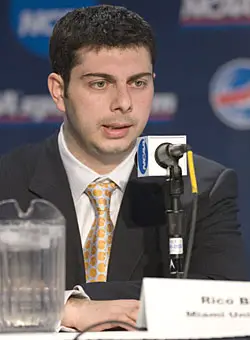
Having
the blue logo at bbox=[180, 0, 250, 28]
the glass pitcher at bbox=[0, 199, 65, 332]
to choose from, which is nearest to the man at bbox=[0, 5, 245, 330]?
the glass pitcher at bbox=[0, 199, 65, 332]

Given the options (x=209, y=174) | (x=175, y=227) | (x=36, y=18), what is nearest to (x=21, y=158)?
(x=209, y=174)

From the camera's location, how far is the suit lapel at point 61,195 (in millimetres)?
2422

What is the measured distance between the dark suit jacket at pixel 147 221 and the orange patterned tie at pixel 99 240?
2 centimetres

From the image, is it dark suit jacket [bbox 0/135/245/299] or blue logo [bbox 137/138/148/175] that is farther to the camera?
dark suit jacket [bbox 0/135/245/299]

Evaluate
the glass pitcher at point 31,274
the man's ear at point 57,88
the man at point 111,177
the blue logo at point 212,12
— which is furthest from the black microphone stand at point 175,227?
the blue logo at point 212,12

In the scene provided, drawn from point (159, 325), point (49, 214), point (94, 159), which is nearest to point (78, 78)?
point (94, 159)

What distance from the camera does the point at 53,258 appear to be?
1.65 meters

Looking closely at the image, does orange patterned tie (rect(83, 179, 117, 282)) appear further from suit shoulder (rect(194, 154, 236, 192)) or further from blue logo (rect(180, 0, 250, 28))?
blue logo (rect(180, 0, 250, 28))

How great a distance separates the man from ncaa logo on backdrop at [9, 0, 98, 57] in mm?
1448

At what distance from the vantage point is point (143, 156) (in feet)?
6.18

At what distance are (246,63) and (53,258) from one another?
2510 mm

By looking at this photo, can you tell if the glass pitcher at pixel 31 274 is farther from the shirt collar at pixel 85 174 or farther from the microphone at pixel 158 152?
the shirt collar at pixel 85 174

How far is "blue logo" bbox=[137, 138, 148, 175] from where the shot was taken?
6.12 ft

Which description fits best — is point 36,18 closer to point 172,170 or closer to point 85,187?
point 85,187
